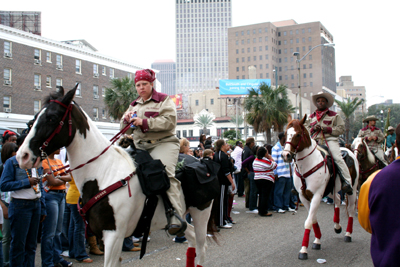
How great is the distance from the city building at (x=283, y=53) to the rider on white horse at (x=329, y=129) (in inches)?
4891

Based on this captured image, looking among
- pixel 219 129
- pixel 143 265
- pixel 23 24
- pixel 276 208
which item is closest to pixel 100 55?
pixel 23 24

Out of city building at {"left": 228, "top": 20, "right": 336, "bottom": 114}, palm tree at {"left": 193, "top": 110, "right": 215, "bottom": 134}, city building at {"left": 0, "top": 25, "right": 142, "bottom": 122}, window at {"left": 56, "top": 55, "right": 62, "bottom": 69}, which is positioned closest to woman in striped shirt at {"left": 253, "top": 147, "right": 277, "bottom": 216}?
city building at {"left": 0, "top": 25, "right": 142, "bottom": 122}

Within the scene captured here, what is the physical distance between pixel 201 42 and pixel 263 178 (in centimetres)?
18857

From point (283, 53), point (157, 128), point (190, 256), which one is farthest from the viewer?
point (283, 53)

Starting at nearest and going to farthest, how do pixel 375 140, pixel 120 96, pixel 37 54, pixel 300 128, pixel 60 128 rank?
1. pixel 60 128
2. pixel 300 128
3. pixel 375 140
4. pixel 120 96
5. pixel 37 54

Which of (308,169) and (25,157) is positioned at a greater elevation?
(25,157)

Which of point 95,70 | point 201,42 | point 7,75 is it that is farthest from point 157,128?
point 201,42

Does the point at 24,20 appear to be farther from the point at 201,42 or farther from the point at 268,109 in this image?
the point at 201,42

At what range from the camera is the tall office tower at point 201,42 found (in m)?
188

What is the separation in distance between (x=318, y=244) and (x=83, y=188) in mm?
5158

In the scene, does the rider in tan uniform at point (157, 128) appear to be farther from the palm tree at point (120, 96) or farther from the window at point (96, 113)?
the window at point (96, 113)

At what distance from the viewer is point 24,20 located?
51250 mm

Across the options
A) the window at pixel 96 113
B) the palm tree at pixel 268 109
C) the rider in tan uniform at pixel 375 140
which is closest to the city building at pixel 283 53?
the window at pixel 96 113

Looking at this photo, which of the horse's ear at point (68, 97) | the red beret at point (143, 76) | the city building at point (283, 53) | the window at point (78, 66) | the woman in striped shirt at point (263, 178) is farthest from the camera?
the city building at point (283, 53)
